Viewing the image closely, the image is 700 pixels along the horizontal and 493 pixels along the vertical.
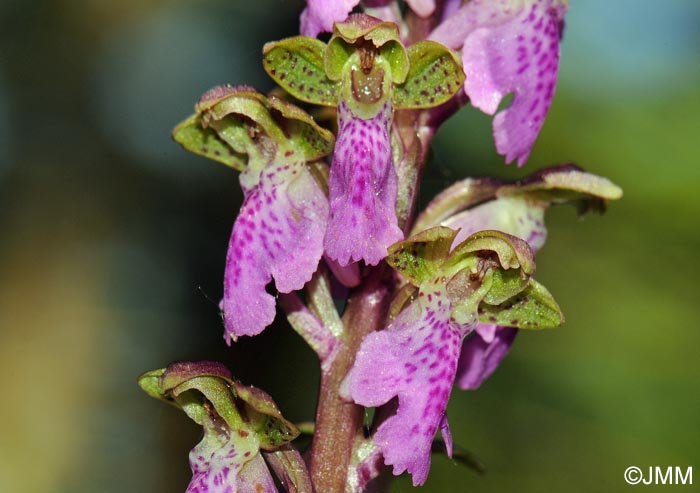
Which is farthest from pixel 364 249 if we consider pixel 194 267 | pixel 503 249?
pixel 194 267

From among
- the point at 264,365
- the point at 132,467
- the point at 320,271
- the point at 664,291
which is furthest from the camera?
the point at 132,467

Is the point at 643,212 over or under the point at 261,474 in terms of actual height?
over

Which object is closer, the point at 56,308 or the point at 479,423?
the point at 479,423

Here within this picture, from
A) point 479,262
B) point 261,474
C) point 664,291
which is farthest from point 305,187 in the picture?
point 664,291

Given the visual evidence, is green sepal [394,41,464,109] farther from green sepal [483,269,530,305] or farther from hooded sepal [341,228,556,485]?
green sepal [483,269,530,305]

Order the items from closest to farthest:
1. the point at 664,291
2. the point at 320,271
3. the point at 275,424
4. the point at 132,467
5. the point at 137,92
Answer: the point at 275,424, the point at 320,271, the point at 664,291, the point at 132,467, the point at 137,92

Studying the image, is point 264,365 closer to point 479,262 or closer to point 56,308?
point 56,308

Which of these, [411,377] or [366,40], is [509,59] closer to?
[366,40]

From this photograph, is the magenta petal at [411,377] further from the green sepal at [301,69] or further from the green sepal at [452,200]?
the green sepal at [301,69]

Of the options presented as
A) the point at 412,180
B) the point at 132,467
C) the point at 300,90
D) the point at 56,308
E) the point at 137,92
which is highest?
the point at 137,92
